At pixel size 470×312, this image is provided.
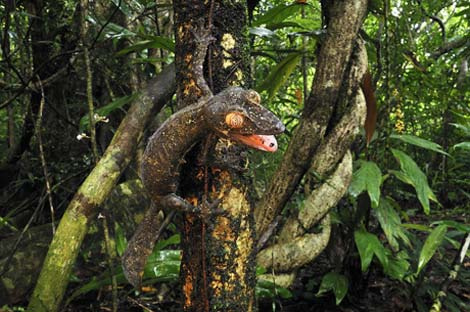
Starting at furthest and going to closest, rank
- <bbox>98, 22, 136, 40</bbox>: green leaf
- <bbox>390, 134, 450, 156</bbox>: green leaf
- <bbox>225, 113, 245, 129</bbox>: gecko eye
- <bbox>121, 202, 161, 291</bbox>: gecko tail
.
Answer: <bbox>98, 22, 136, 40</bbox>: green leaf → <bbox>390, 134, 450, 156</bbox>: green leaf → <bbox>121, 202, 161, 291</bbox>: gecko tail → <bbox>225, 113, 245, 129</bbox>: gecko eye

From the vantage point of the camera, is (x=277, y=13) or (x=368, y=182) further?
(x=277, y=13)

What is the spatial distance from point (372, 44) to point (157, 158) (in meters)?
1.99

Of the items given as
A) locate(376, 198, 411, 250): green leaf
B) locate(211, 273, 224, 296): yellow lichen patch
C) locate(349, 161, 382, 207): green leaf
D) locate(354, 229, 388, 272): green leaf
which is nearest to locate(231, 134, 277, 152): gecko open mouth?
locate(211, 273, 224, 296): yellow lichen patch

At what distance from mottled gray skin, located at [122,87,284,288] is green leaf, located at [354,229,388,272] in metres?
1.31

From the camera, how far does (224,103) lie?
0.96 meters

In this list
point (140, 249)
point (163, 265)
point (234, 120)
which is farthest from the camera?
point (163, 265)

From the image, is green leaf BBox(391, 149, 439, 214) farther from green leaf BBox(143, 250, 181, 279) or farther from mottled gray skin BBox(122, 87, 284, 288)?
mottled gray skin BBox(122, 87, 284, 288)

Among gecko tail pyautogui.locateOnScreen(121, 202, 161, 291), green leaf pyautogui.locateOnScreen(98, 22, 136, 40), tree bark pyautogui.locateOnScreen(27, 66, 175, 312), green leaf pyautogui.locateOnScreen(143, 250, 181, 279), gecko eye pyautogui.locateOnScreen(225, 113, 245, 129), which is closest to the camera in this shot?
gecko eye pyautogui.locateOnScreen(225, 113, 245, 129)

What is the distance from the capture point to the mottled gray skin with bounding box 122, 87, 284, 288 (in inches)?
37.2

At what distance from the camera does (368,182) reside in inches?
79.5

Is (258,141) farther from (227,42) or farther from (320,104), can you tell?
(320,104)

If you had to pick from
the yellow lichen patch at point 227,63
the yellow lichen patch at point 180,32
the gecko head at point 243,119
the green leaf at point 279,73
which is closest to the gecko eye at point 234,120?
the gecko head at point 243,119

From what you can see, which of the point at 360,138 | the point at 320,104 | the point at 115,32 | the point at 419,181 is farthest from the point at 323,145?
the point at 115,32

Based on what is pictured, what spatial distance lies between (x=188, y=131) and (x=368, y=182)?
127 cm
